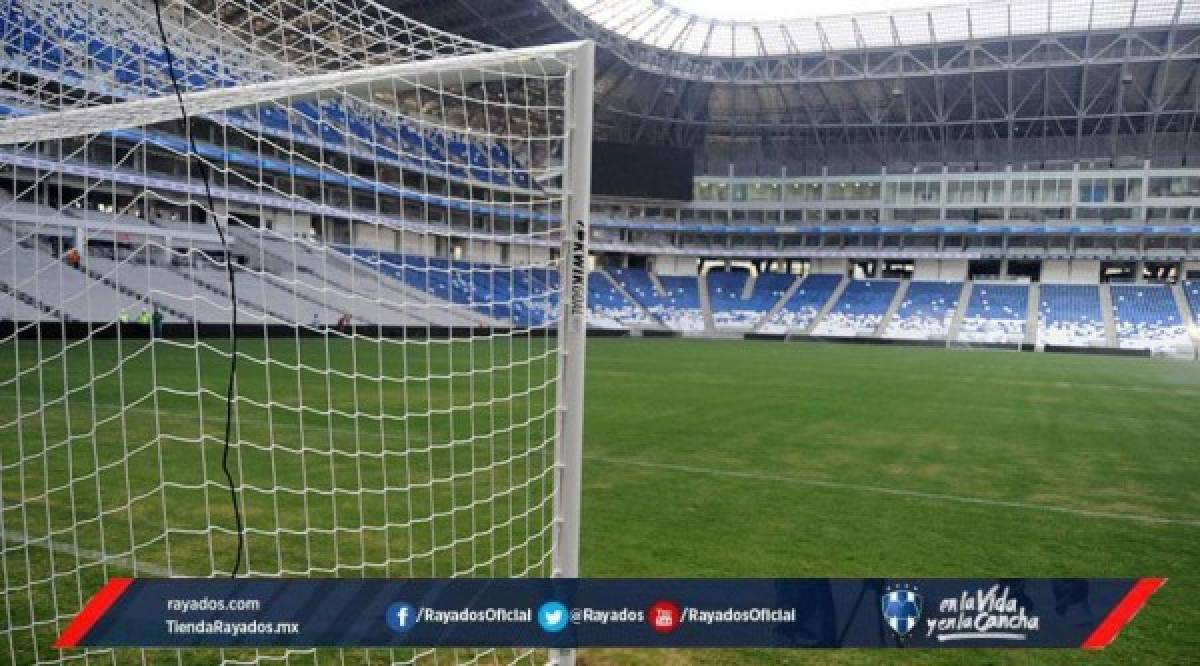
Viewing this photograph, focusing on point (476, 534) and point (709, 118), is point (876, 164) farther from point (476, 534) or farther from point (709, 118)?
point (476, 534)

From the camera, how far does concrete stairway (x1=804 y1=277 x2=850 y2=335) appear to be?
1848 inches

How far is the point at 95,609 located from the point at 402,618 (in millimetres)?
1178

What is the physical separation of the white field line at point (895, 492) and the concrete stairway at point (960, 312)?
3946 centimetres

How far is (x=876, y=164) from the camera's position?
5272cm

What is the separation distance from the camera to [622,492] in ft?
22.8

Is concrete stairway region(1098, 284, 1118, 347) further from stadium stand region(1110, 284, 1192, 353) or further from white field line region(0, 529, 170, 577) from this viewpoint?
white field line region(0, 529, 170, 577)

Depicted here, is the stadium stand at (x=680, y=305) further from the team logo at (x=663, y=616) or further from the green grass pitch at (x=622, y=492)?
the team logo at (x=663, y=616)

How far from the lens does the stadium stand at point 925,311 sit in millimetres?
44656

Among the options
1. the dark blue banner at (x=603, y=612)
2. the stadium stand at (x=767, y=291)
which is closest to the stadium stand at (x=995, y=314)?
the stadium stand at (x=767, y=291)

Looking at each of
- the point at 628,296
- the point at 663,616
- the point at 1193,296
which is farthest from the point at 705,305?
the point at 663,616

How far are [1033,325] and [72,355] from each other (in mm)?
44804

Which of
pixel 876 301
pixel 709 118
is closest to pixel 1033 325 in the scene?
pixel 876 301

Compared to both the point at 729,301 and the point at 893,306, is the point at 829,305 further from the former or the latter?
the point at 729,301

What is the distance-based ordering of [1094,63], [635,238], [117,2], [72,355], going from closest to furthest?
[117,2], [72,355], [1094,63], [635,238]
